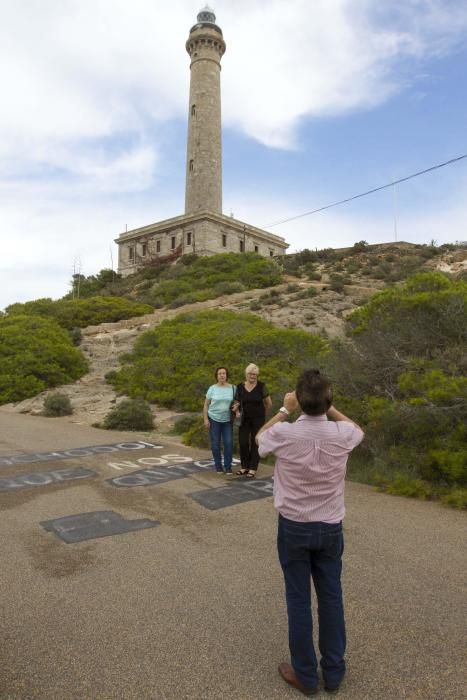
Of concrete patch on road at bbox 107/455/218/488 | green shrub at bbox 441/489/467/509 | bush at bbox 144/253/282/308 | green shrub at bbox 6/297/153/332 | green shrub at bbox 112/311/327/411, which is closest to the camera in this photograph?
green shrub at bbox 441/489/467/509

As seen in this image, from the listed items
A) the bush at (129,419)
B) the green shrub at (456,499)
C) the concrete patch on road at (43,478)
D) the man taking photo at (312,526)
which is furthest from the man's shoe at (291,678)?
the bush at (129,419)

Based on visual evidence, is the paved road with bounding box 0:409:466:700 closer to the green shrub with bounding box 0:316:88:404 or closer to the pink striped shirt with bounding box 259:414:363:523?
the pink striped shirt with bounding box 259:414:363:523

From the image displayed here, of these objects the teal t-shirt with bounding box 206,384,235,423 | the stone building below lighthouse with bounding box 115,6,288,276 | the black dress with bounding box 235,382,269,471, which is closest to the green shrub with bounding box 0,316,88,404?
the teal t-shirt with bounding box 206,384,235,423

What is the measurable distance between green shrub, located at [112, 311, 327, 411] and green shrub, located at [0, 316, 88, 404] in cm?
232

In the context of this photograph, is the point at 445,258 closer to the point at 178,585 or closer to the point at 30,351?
the point at 30,351

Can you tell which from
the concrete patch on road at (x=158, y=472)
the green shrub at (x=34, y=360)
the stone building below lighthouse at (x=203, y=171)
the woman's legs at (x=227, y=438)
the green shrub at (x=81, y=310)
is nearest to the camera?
the concrete patch on road at (x=158, y=472)

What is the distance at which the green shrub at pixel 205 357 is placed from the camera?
15.3 m

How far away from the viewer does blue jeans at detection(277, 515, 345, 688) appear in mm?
2785

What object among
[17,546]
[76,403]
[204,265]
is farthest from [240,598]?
[204,265]

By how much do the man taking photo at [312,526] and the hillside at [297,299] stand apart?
36.8ft

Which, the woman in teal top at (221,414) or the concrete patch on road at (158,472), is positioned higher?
the woman in teal top at (221,414)

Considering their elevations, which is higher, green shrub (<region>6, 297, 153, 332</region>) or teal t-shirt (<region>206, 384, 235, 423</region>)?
green shrub (<region>6, 297, 153, 332</region>)

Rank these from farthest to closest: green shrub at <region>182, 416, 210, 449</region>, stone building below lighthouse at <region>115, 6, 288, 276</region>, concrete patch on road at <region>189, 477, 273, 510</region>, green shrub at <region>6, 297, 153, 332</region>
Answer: stone building below lighthouse at <region>115, 6, 288, 276</region> < green shrub at <region>6, 297, 153, 332</region> < green shrub at <region>182, 416, 210, 449</region> < concrete patch on road at <region>189, 477, 273, 510</region>

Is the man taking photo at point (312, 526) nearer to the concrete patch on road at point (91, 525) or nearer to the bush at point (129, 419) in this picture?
the concrete patch on road at point (91, 525)
